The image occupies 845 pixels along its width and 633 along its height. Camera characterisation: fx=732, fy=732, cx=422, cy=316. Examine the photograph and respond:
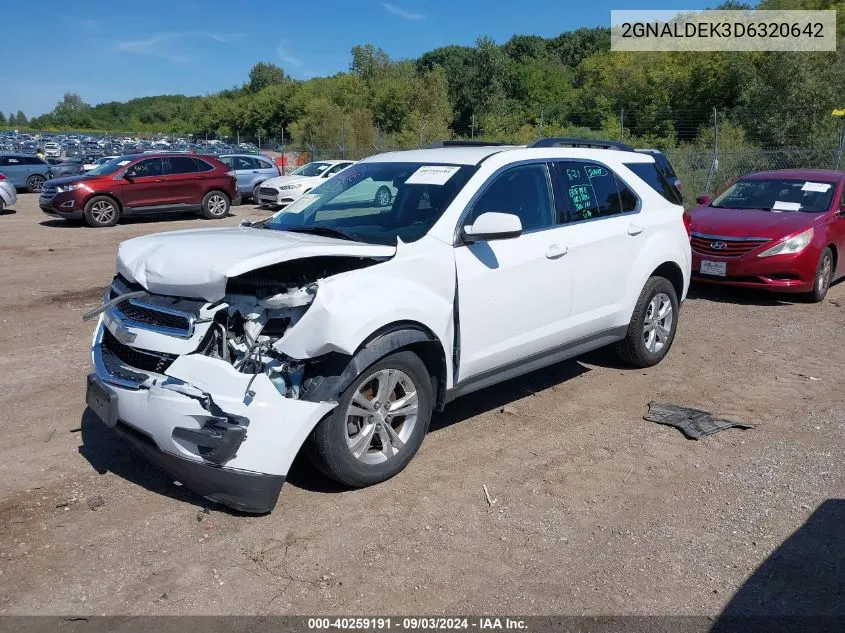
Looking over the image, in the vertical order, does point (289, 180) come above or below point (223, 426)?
above

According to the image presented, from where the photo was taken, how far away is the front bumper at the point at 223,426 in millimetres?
3490

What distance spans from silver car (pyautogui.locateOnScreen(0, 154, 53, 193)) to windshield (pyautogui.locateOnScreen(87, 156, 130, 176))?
9.66 m

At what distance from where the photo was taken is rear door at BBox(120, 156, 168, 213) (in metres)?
17.1

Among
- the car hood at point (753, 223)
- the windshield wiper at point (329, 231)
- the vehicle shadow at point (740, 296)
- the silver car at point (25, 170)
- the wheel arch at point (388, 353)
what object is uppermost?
the silver car at point (25, 170)

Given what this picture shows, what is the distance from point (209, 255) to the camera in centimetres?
378

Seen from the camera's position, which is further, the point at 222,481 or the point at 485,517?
the point at 485,517

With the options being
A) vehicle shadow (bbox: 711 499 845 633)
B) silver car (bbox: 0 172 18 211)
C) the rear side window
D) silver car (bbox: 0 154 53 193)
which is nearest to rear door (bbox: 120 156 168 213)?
silver car (bbox: 0 172 18 211)

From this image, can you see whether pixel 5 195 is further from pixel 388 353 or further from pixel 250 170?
pixel 388 353

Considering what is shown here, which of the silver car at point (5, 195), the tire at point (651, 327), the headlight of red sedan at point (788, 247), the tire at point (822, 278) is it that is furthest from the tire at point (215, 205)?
the tire at point (651, 327)

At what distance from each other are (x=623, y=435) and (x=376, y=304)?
2.16 m

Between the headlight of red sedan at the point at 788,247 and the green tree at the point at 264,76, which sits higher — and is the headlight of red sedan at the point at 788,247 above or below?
below

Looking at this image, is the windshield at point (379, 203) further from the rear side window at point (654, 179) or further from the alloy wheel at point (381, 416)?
the rear side window at point (654, 179)

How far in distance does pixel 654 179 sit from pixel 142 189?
46.1 ft

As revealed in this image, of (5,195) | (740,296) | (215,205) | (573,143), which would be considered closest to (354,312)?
(573,143)
